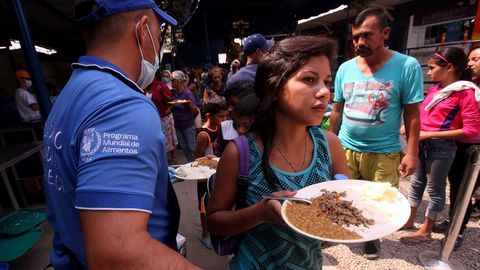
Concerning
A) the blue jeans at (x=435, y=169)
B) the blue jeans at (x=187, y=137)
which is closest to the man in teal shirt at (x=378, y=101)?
the blue jeans at (x=435, y=169)

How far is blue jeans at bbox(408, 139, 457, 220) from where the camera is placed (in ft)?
9.02

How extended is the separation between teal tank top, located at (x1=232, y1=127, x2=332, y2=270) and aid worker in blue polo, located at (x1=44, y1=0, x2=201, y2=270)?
0.41 metres

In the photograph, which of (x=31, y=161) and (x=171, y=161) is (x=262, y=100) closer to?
(x=31, y=161)

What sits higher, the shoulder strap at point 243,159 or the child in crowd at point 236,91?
the child in crowd at point 236,91

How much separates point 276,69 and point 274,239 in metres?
0.82

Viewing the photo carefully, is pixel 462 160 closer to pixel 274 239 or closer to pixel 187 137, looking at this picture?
pixel 274 239

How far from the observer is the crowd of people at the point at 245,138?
702 mm

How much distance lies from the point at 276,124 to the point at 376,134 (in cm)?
154

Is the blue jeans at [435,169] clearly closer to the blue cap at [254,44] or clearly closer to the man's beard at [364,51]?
the man's beard at [364,51]

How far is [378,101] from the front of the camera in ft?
7.93

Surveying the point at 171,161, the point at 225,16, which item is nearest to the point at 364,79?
the point at 171,161

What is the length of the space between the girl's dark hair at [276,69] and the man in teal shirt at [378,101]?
1.30m

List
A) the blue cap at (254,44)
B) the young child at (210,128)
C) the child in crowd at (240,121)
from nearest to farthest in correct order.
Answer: the child in crowd at (240,121)
the young child at (210,128)
the blue cap at (254,44)

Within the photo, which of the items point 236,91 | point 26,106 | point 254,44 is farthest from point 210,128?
point 26,106
